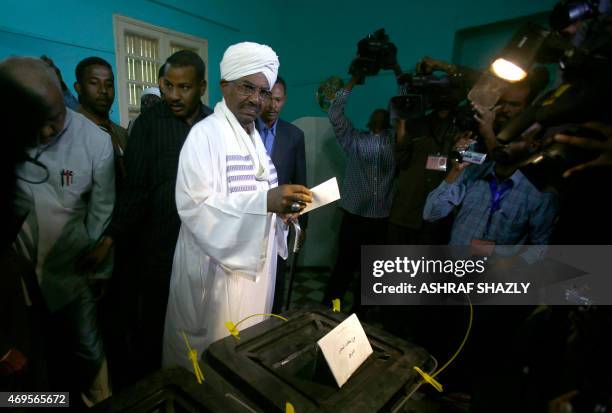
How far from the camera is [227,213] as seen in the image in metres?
1.17

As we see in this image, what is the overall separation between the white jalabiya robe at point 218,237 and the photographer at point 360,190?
140 cm

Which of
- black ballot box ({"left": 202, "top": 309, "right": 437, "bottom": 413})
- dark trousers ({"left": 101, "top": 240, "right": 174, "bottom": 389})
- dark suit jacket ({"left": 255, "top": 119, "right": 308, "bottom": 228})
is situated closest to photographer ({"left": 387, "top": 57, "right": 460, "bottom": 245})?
dark suit jacket ({"left": 255, "top": 119, "right": 308, "bottom": 228})

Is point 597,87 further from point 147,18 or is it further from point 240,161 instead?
point 147,18

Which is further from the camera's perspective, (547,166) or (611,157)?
(547,166)

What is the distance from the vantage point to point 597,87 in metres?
0.63

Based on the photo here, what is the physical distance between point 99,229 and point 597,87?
1.96 meters

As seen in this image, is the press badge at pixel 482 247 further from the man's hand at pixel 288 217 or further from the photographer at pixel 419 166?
the man's hand at pixel 288 217

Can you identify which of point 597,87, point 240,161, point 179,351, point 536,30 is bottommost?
point 179,351

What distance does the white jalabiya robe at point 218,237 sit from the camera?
118 centimetres

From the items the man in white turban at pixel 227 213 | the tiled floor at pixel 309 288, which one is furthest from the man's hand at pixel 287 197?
the tiled floor at pixel 309 288

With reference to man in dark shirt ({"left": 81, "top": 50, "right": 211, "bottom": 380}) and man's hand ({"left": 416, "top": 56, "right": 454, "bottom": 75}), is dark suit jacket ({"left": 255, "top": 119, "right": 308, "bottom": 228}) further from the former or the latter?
man's hand ({"left": 416, "top": 56, "right": 454, "bottom": 75})

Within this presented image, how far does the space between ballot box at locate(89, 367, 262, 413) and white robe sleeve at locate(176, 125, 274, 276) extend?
1.73 ft

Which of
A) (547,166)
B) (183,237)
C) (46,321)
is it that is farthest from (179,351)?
(547,166)

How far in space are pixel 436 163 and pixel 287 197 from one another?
161 cm
